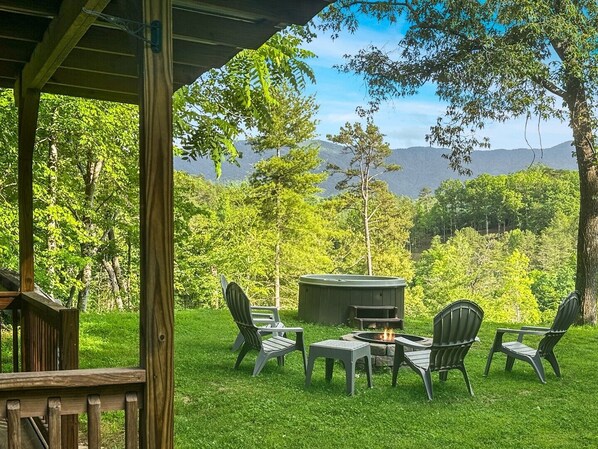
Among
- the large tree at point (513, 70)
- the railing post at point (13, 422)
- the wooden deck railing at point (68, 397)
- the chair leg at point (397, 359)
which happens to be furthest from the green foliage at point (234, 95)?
the large tree at point (513, 70)

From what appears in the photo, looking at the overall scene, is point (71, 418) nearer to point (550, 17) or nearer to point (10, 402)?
point (10, 402)

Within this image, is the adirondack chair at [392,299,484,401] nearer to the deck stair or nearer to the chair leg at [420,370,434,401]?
the chair leg at [420,370,434,401]

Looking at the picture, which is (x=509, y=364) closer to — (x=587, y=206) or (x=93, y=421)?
(x=93, y=421)

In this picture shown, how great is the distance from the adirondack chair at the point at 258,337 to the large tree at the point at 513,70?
6.57 metres

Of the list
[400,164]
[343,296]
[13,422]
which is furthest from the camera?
[400,164]

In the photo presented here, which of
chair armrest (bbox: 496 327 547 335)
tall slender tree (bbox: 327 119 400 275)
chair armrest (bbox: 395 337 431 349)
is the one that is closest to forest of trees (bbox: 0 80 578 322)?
tall slender tree (bbox: 327 119 400 275)

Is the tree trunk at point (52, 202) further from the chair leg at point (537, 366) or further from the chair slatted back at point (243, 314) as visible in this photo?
the chair leg at point (537, 366)

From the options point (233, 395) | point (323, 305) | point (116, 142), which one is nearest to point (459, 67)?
point (323, 305)

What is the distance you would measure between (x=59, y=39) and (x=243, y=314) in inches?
148

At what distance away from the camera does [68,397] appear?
2.03m

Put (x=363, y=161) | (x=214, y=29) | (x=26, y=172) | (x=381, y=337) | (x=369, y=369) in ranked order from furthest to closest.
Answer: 1. (x=363, y=161)
2. (x=381, y=337)
3. (x=369, y=369)
4. (x=26, y=172)
5. (x=214, y=29)

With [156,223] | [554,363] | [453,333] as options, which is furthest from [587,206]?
[156,223]

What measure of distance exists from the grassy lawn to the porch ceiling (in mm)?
2384

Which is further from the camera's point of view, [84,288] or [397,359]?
[84,288]
